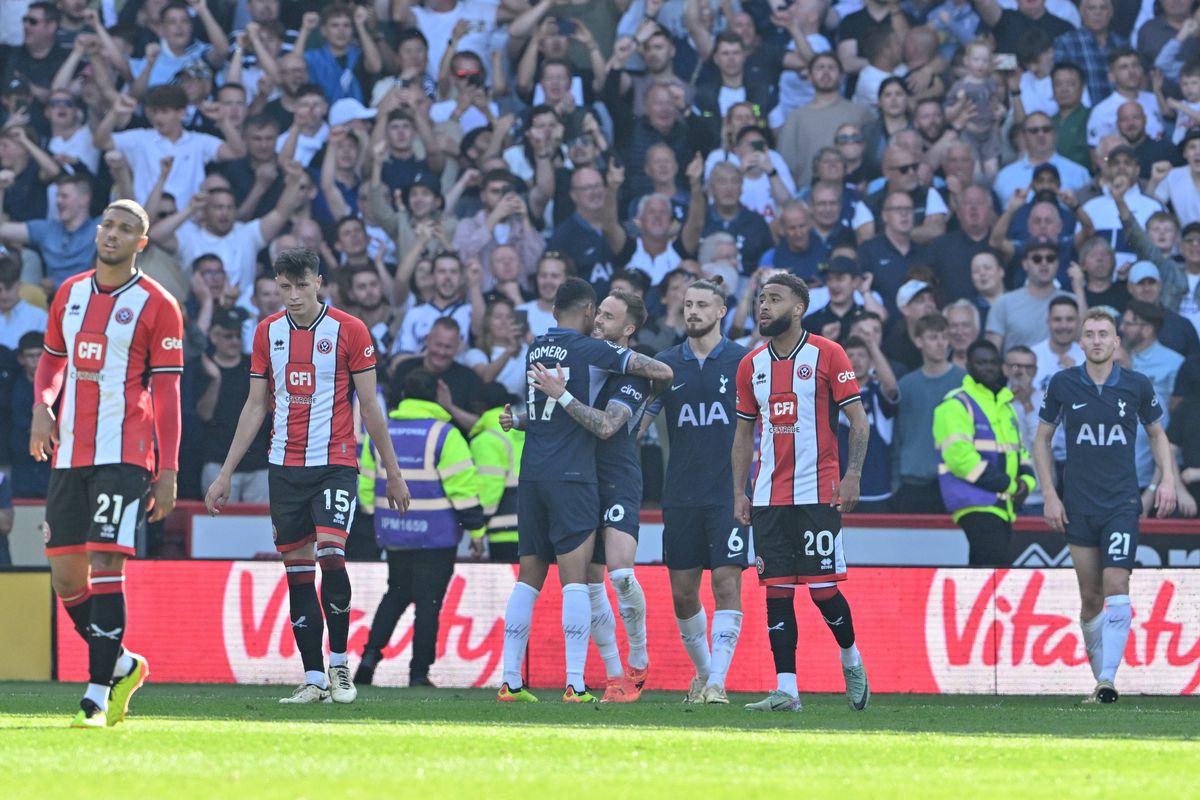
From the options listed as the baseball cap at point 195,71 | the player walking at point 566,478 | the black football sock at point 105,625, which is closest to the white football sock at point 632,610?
the player walking at point 566,478

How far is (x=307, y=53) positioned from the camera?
19.4 meters

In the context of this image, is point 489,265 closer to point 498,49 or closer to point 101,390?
point 498,49

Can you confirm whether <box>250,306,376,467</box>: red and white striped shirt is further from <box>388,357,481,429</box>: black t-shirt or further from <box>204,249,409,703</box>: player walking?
<box>388,357,481,429</box>: black t-shirt

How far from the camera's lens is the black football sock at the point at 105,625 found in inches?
332

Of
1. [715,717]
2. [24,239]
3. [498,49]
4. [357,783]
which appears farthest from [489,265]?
[357,783]

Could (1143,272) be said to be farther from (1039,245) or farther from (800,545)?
(800,545)

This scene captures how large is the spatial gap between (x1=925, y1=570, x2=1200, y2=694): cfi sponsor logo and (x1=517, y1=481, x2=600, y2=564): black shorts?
369cm

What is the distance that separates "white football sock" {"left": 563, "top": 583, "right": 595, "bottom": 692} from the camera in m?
11.1

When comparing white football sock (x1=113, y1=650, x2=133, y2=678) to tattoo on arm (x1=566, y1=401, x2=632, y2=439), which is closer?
white football sock (x1=113, y1=650, x2=133, y2=678)

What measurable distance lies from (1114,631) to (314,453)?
5299 millimetres

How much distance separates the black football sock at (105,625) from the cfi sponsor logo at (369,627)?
5.43 meters

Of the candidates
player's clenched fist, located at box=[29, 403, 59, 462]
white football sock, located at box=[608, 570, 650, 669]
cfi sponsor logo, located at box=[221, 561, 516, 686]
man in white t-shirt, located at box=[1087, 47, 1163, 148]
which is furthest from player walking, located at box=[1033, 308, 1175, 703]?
man in white t-shirt, located at box=[1087, 47, 1163, 148]

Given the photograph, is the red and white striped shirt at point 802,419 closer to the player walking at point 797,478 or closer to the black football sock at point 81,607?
the player walking at point 797,478

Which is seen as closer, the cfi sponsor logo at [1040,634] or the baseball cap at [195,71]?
the cfi sponsor logo at [1040,634]
